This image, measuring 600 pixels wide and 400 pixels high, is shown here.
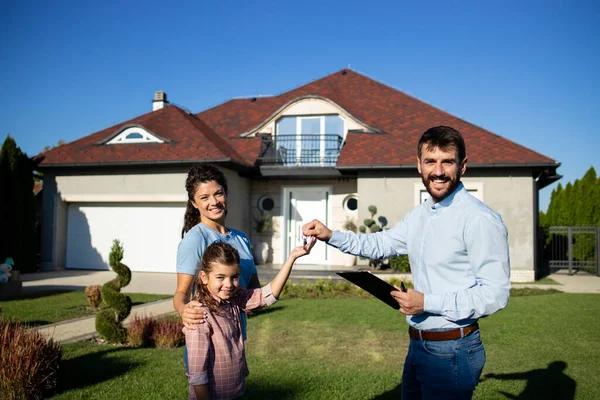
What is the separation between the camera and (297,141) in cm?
1777

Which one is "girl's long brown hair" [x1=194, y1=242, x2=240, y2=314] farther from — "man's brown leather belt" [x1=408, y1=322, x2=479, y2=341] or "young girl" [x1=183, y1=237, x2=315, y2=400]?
"man's brown leather belt" [x1=408, y1=322, x2=479, y2=341]

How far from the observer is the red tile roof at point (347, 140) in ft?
50.9

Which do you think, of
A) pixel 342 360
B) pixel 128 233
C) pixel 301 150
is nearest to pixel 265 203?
pixel 301 150

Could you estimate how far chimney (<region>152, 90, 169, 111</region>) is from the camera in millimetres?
20578

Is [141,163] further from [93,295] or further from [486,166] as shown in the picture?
[486,166]

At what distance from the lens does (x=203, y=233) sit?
9.59 feet

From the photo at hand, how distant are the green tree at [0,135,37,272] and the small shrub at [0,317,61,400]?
12.7 m

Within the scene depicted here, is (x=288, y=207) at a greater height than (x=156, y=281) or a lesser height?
greater

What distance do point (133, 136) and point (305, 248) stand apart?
15603mm

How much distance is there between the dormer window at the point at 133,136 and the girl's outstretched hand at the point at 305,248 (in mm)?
15025

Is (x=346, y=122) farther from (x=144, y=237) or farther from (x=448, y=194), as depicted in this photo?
(x=448, y=194)

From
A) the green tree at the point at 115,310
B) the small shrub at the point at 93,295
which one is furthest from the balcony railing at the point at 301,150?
the green tree at the point at 115,310

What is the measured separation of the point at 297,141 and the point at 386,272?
6103mm

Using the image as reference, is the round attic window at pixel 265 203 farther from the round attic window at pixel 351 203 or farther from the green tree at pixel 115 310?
the green tree at pixel 115 310
